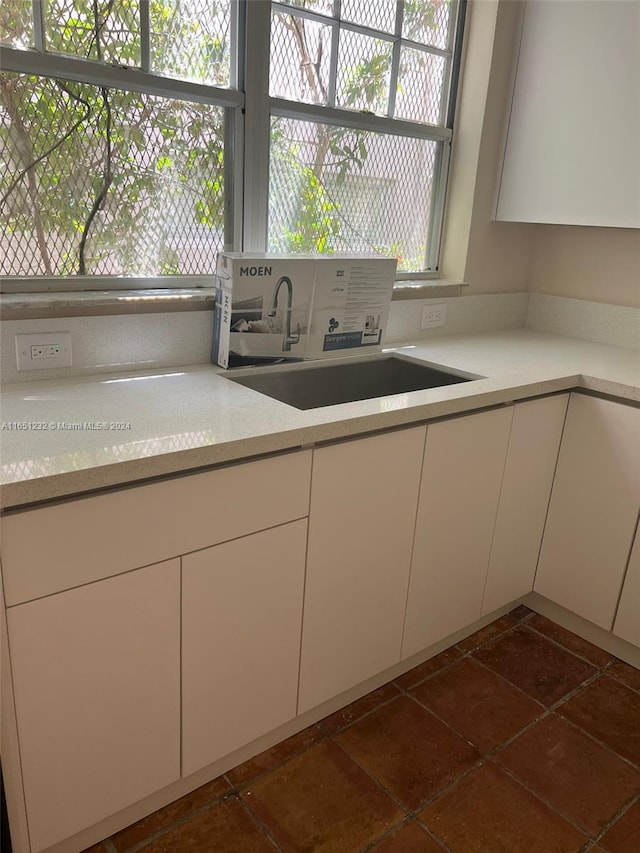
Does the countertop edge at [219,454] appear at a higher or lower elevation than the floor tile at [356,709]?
higher

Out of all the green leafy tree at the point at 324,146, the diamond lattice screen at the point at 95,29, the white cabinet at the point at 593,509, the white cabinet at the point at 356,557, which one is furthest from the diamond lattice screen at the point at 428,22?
the white cabinet at the point at 356,557

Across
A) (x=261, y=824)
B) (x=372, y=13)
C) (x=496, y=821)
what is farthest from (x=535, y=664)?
(x=372, y=13)

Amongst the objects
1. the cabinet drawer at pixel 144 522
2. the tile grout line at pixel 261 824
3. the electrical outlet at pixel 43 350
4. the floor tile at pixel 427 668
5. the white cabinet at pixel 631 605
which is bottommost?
the tile grout line at pixel 261 824

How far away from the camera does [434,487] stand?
172 centimetres

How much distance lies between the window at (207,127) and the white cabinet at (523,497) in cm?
81

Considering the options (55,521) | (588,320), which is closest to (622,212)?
(588,320)

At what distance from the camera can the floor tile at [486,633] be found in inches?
83.3

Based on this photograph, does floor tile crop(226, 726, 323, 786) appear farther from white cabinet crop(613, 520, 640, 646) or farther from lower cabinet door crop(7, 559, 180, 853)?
white cabinet crop(613, 520, 640, 646)

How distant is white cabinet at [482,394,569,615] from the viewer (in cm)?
192

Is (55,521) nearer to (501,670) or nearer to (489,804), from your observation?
(489,804)

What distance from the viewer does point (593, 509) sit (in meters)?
2.01

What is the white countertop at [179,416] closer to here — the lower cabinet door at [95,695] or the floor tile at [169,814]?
the lower cabinet door at [95,695]

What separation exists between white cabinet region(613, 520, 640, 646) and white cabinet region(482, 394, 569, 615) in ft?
0.94

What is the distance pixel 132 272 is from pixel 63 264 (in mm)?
180
